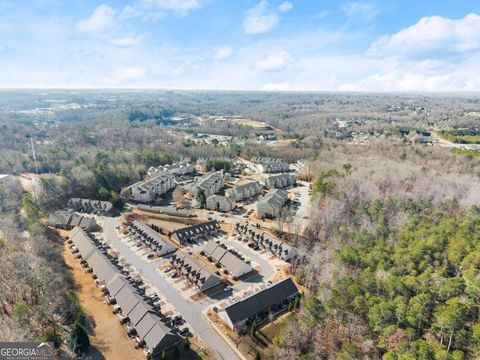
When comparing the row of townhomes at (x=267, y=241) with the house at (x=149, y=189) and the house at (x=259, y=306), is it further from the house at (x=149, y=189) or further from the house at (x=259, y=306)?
the house at (x=149, y=189)

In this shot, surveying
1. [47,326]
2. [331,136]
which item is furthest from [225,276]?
[331,136]

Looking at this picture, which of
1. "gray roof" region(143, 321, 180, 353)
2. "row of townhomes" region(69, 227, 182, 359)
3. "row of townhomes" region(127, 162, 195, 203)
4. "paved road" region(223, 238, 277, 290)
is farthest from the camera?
"row of townhomes" region(127, 162, 195, 203)

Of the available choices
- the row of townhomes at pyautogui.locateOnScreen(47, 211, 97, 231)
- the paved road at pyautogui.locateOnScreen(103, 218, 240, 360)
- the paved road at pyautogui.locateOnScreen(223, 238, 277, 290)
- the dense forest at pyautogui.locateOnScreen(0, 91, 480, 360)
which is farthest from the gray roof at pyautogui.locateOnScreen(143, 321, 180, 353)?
the row of townhomes at pyautogui.locateOnScreen(47, 211, 97, 231)

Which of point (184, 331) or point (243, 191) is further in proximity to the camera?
point (243, 191)

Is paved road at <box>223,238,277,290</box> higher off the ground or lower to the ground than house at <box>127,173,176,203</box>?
lower

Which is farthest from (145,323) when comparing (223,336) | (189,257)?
(189,257)

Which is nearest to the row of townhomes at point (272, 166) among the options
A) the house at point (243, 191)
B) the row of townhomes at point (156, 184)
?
the house at point (243, 191)

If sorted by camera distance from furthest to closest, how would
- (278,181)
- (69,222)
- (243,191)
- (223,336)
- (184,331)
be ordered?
(278,181) → (243,191) → (69,222) → (184,331) → (223,336)

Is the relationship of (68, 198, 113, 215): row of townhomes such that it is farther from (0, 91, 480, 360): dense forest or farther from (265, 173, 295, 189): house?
(265, 173, 295, 189): house

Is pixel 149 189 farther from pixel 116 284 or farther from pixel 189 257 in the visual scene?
Answer: pixel 116 284
